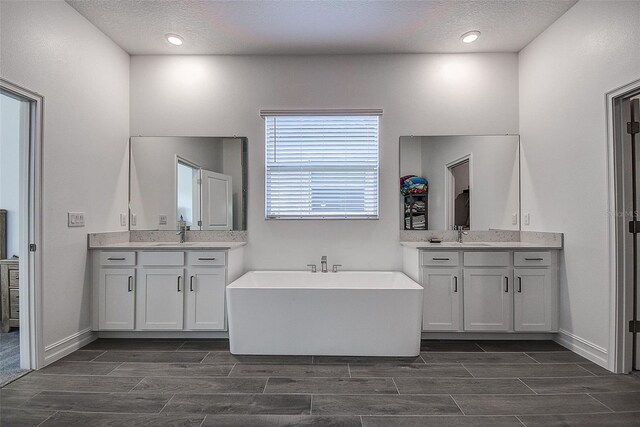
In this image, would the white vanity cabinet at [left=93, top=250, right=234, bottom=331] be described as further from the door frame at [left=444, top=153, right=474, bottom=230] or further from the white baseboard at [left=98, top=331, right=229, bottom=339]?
the door frame at [left=444, top=153, right=474, bottom=230]

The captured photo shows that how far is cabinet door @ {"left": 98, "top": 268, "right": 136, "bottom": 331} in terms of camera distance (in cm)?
299

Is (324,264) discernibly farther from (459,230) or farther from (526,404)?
(526,404)

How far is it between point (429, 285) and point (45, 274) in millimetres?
3051

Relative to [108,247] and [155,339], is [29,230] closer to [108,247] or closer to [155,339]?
[108,247]

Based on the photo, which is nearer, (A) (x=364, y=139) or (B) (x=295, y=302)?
(B) (x=295, y=302)

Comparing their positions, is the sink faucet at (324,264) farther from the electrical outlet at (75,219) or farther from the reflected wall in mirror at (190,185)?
the electrical outlet at (75,219)

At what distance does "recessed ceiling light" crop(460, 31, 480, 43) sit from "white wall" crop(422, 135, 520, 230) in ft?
2.96

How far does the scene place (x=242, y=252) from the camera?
3438 mm

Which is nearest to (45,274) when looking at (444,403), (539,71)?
(444,403)

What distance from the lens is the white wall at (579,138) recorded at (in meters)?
2.41

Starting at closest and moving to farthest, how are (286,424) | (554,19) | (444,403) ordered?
(286,424) → (444,403) → (554,19)

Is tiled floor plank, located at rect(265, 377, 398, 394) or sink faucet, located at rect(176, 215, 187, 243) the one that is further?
sink faucet, located at rect(176, 215, 187, 243)

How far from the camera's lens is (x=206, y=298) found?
299 cm

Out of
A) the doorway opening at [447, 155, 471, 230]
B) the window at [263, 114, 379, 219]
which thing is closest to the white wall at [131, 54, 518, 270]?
the window at [263, 114, 379, 219]
